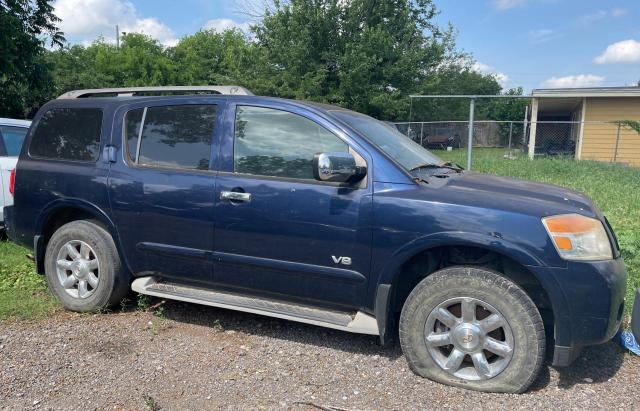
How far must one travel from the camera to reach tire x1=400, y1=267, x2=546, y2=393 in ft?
10.8

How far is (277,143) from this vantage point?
13.1 ft

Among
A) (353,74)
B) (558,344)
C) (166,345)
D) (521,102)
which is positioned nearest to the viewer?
(558,344)

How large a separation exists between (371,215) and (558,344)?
1.39 m

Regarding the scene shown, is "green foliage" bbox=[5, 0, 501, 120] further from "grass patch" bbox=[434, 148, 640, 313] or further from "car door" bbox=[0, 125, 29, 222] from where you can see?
"car door" bbox=[0, 125, 29, 222]

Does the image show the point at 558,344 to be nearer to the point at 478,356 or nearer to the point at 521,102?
the point at 478,356

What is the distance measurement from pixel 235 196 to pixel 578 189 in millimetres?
9699

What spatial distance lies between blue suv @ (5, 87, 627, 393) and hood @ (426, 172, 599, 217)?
18mm

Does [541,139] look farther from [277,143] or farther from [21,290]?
[21,290]

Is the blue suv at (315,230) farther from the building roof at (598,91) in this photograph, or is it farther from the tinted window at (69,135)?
the building roof at (598,91)

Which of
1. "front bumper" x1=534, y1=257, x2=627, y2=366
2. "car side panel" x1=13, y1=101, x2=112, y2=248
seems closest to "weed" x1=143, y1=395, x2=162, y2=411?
"car side panel" x1=13, y1=101, x2=112, y2=248

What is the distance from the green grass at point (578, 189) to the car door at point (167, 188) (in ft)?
4.02

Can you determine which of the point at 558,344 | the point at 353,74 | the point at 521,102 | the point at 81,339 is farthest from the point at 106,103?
the point at 521,102

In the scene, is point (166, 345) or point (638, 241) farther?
point (638, 241)

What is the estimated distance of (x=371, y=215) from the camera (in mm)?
3547
